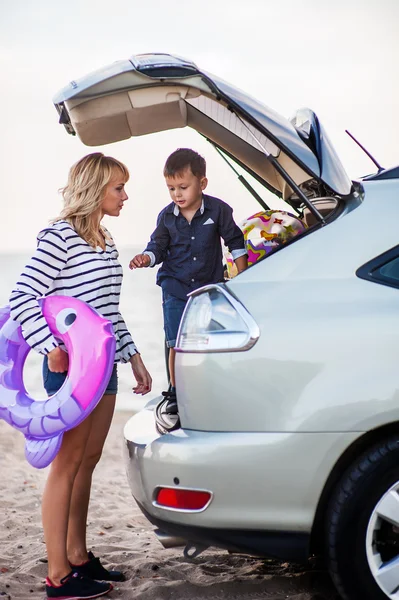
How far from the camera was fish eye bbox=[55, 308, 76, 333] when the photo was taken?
3.07 meters

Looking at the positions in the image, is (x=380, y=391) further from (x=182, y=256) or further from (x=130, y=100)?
(x=182, y=256)

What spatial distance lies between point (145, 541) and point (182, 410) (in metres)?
2.00

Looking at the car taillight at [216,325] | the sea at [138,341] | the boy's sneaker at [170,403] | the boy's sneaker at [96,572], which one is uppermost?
the car taillight at [216,325]

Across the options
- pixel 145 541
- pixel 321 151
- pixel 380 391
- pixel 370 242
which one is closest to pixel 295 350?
pixel 380 391

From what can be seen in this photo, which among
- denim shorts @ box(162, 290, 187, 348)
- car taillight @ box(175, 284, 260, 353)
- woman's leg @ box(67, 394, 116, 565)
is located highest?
car taillight @ box(175, 284, 260, 353)

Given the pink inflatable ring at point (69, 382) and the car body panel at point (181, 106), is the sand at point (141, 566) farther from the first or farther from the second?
the car body panel at point (181, 106)

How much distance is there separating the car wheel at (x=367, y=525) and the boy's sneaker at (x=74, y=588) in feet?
3.90

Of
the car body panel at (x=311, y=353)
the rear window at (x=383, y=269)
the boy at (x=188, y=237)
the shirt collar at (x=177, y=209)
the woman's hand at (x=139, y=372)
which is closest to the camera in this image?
the car body panel at (x=311, y=353)

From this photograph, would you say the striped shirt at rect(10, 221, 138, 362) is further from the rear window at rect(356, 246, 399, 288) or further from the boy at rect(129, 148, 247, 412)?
the rear window at rect(356, 246, 399, 288)

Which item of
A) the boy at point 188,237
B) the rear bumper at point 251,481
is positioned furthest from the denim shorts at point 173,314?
the rear bumper at point 251,481

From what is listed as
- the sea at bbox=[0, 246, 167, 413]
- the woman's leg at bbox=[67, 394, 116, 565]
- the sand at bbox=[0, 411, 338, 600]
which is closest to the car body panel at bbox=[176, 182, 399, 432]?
the woman's leg at bbox=[67, 394, 116, 565]

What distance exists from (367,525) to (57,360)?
52.8 inches

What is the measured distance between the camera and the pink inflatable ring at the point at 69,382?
3039mm

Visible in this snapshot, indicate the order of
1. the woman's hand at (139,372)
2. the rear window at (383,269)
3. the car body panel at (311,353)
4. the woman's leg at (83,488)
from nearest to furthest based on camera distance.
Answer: the car body panel at (311,353) → the rear window at (383,269) → the woman's leg at (83,488) → the woman's hand at (139,372)
